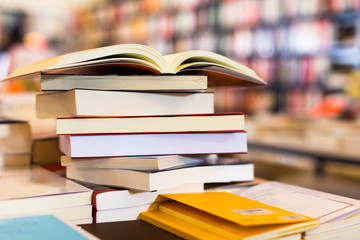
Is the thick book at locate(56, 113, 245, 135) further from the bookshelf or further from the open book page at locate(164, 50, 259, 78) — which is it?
the bookshelf

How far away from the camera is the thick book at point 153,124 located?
25.4 inches

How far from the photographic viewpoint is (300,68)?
3930 mm

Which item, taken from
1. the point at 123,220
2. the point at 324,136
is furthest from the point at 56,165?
the point at 324,136

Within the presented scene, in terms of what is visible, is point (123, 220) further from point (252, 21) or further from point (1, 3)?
point (1, 3)

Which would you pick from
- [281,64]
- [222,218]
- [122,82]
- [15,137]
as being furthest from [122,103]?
[281,64]

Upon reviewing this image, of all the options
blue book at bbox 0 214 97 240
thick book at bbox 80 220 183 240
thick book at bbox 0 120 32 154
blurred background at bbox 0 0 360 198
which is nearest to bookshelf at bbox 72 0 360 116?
blurred background at bbox 0 0 360 198

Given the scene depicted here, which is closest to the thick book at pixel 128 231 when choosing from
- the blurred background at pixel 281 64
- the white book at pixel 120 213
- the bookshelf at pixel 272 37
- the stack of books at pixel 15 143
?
the white book at pixel 120 213

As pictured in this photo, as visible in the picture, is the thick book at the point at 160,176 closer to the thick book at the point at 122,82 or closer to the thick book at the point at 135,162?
the thick book at the point at 135,162

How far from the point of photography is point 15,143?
0.90 m

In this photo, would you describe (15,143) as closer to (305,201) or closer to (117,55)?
(117,55)

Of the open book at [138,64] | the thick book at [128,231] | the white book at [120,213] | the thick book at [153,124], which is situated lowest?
the thick book at [128,231]

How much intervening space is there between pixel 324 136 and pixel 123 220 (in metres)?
1.89

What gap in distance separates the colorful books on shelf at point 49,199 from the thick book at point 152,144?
0.06m

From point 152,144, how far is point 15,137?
0.38m
